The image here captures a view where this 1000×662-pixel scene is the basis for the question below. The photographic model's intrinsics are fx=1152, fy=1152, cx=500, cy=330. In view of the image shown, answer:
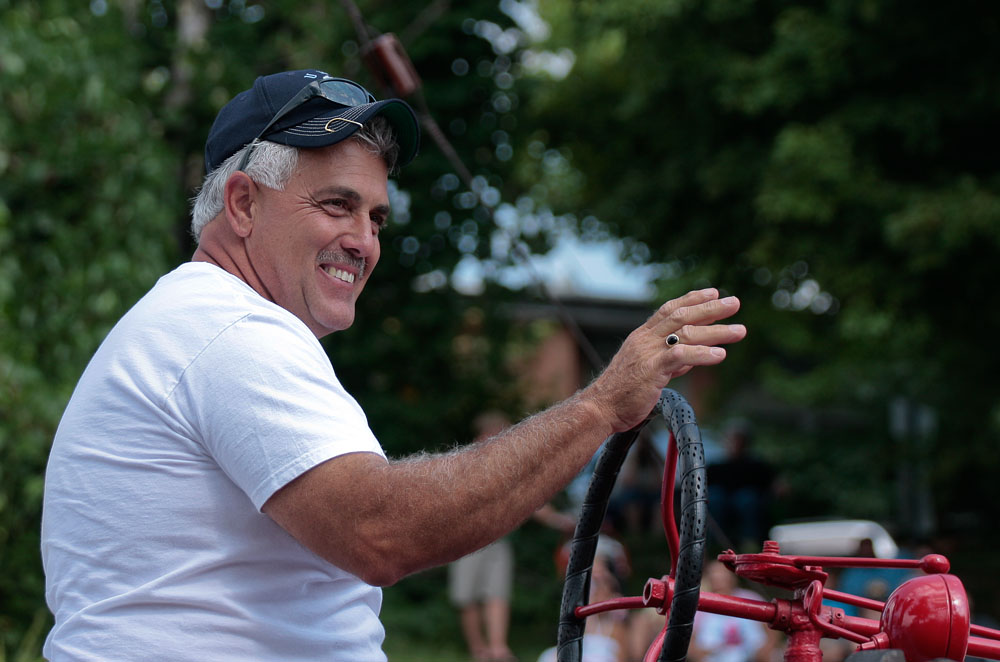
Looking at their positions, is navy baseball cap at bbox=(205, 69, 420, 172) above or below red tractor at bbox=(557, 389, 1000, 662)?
above

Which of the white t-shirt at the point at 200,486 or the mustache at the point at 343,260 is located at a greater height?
the mustache at the point at 343,260

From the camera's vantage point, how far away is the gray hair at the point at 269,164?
1.78 meters

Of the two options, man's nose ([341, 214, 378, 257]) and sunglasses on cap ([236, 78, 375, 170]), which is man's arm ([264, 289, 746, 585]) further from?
sunglasses on cap ([236, 78, 375, 170])

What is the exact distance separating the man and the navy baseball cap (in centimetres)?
25

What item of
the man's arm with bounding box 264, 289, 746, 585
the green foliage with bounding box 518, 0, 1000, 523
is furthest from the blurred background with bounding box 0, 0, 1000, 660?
the man's arm with bounding box 264, 289, 746, 585

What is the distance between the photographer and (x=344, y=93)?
1.81 meters

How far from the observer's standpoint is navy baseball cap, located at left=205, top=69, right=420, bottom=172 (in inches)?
69.4

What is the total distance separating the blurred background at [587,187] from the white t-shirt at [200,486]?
16.1 ft

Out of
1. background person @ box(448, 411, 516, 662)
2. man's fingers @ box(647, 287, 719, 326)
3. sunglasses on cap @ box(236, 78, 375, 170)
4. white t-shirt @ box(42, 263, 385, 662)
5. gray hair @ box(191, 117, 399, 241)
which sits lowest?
background person @ box(448, 411, 516, 662)

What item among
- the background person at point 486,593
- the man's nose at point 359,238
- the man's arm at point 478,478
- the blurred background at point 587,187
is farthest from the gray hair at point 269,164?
the background person at point 486,593

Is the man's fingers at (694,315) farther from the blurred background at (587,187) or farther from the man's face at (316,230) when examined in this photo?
the blurred background at (587,187)

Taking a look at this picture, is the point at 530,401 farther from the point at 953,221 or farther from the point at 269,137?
the point at 269,137

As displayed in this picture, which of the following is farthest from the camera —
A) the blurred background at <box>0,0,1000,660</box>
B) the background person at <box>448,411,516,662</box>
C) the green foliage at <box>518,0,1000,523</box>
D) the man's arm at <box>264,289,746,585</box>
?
the green foliage at <box>518,0,1000,523</box>

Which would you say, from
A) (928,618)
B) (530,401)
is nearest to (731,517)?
(530,401)
